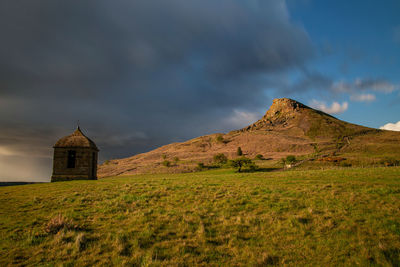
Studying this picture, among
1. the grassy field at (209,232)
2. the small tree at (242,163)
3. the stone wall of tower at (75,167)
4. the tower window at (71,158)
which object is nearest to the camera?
the grassy field at (209,232)

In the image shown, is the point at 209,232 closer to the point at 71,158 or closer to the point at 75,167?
the point at 75,167

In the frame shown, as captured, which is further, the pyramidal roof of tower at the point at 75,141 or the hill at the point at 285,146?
the hill at the point at 285,146

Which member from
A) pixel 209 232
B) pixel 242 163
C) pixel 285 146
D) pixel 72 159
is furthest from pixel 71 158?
pixel 285 146

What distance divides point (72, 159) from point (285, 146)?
3826 inches

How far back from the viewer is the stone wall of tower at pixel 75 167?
2875 cm

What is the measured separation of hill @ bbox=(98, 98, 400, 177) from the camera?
6359cm

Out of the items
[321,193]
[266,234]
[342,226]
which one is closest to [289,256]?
[266,234]

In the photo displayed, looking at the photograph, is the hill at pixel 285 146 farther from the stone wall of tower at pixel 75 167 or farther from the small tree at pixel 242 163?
the stone wall of tower at pixel 75 167

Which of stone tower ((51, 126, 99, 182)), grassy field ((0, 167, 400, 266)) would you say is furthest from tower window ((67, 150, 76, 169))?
grassy field ((0, 167, 400, 266))

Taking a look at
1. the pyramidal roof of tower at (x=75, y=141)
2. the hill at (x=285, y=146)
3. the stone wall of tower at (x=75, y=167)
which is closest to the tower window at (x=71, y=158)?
the stone wall of tower at (x=75, y=167)

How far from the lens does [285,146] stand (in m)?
100

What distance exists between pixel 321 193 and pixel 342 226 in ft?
19.4

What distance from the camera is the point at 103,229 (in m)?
7.68

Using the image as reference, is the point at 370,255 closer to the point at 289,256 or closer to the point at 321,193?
the point at 289,256
